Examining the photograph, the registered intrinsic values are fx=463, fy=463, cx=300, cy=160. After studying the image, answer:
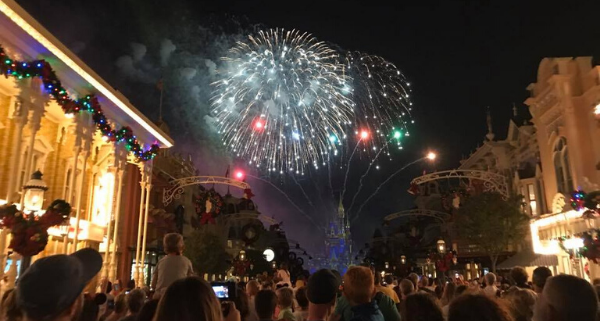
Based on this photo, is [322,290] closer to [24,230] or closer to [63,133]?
[24,230]

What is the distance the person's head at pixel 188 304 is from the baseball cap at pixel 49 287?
57 centimetres

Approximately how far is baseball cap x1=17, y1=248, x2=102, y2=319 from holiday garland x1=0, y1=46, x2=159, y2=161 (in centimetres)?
955

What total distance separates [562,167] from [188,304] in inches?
1098

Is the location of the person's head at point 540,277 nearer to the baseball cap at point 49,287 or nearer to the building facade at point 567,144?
the baseball cap at point 49,287

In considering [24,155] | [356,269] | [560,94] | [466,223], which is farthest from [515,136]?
[356,269]

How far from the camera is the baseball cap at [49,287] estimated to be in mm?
2566

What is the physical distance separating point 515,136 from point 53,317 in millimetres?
38005

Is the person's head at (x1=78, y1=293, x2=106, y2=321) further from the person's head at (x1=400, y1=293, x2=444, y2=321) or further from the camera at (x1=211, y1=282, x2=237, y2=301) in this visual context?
the person's head at (x1=400, y1=293, x2=444, y2=321)

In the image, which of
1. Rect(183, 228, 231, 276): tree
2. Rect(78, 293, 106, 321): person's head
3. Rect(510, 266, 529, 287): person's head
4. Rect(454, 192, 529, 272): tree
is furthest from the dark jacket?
Rect(183, 228, 231, 276): tree

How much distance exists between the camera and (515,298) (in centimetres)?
590

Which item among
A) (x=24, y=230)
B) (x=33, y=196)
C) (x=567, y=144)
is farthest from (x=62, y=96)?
(x=567, y=144)

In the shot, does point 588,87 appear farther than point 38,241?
Yes

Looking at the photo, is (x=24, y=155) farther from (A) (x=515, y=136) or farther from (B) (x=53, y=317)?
(A) (x=515, y=136)

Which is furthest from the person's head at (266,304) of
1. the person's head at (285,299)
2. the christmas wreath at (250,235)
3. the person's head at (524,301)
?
the christmas wreath at (250,235)
